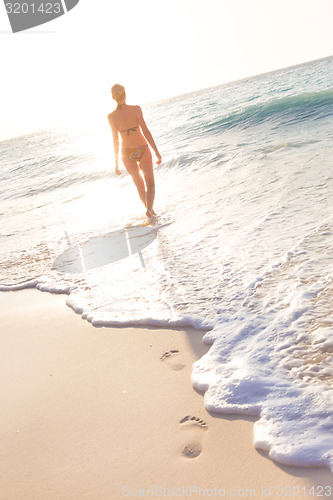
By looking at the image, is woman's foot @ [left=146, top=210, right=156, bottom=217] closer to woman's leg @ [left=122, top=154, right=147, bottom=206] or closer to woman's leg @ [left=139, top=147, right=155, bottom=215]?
woman's leg @ [left=139, top=147, right=155, bottom=215]

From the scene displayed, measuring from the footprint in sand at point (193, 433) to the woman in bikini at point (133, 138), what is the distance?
4.31 metres

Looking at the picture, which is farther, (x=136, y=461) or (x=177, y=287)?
(x=177, y=287)

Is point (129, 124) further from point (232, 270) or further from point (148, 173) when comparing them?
point (232, 270)

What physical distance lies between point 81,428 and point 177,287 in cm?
165

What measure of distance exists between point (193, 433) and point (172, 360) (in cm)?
64

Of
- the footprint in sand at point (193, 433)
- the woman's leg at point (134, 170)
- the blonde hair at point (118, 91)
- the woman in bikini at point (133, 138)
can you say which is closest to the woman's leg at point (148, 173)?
the woman in bikini at point (133, 138)

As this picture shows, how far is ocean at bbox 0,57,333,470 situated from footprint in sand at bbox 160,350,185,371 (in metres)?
0.11

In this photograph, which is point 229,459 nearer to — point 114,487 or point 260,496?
point 260,496

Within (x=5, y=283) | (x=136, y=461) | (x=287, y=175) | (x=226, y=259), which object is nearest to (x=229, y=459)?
(x=136, y=461)

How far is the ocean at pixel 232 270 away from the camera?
7.12 feet

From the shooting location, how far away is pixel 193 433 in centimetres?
202

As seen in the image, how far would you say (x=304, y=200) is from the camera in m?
5.09

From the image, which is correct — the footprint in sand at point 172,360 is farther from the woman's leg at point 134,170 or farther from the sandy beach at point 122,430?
the woman's leg at point 134,170

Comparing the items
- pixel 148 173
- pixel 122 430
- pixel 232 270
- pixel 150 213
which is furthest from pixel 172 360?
pixel 148 173
